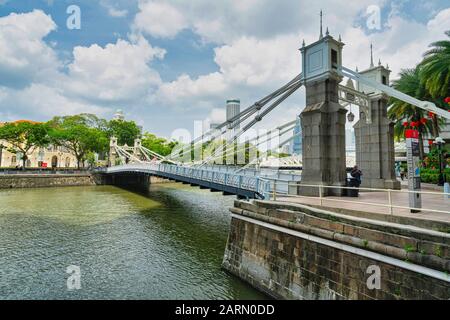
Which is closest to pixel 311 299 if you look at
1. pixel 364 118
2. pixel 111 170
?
pixel 364 118

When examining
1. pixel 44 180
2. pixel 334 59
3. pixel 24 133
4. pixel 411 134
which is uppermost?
pixel 24 133

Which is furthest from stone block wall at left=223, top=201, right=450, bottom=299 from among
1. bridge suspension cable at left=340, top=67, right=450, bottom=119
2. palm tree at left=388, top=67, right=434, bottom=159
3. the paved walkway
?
palm tree at left=388, top=67, right=434, bottom=159

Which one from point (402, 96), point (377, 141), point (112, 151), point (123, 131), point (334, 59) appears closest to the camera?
point (402, 96)

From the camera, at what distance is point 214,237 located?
14.6 m

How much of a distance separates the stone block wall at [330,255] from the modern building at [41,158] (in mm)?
63150

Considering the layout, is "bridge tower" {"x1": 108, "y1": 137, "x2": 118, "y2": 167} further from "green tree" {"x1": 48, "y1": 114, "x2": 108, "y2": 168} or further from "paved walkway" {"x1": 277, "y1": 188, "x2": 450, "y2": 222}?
"paved walkway" {"x1": 277, "y1": 188, "x2": 450, "y2": 222}

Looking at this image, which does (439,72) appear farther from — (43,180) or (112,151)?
(112,151)

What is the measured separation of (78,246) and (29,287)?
13.6 ft

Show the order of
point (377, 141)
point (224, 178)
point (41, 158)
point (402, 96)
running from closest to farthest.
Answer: point (402, 96), point (377, 141), point (224, 178), point (41, 158)

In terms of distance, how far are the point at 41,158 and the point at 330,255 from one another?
2896 inches

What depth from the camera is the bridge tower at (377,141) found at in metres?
13.4

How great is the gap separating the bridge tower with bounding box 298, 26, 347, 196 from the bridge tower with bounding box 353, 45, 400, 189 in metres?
3.64

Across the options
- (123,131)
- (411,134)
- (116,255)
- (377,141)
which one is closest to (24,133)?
(123,131)

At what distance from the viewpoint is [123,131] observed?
6650cm
